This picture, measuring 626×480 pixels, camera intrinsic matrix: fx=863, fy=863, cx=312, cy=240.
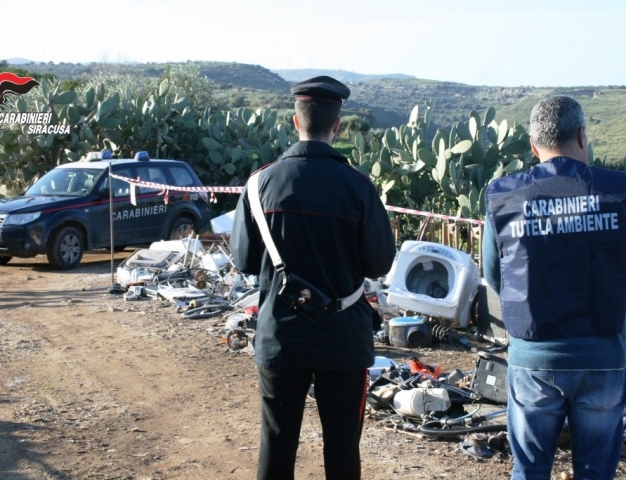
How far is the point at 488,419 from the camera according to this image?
5934 mm

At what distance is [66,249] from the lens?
46.8ft

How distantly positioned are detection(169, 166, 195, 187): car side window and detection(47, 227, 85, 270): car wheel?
224cm

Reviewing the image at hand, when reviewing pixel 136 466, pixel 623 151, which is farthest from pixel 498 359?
pixel 623 151

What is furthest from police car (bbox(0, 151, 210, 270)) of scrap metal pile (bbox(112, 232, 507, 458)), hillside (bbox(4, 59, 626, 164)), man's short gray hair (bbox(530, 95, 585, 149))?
hillside (bbox(4, 59, 626, 164))

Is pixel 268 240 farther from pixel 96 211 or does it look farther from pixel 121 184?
pixel 121 184

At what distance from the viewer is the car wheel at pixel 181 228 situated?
51.0 feet

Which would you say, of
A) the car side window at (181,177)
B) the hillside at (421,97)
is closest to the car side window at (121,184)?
the car side window at (181,177)

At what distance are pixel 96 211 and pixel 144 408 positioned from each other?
8314mm

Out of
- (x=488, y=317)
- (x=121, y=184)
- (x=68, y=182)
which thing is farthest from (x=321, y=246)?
(x=68, y=182)

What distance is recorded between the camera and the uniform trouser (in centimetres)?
362

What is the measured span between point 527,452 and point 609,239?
0.87m

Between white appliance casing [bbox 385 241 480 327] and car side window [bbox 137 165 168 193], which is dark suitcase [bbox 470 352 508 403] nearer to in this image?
white appliance casing [bbox 385 241 480 327]

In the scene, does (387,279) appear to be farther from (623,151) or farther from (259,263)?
(623,151)

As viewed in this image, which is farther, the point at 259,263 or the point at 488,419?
the point at 488,419
